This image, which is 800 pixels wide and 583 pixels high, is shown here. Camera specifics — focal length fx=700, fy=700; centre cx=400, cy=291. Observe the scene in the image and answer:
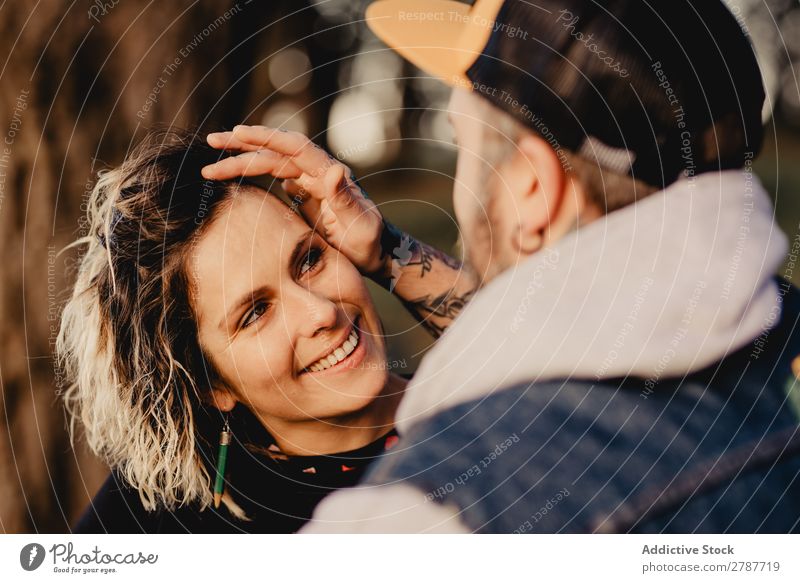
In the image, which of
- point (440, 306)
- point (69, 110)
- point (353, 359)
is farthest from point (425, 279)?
point (69, 110)

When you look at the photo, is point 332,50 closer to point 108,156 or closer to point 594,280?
point 108,156

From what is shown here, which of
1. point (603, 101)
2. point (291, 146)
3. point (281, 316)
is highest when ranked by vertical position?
point (291, 146)

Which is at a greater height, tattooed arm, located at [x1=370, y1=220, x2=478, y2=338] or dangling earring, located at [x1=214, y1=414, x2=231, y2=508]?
tattooed arm, located at [x1=370, y1=220, x2=478, y2=338]

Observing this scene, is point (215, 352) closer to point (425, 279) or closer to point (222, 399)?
point (222, 399)

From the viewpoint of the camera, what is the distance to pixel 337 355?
1084 millimetres

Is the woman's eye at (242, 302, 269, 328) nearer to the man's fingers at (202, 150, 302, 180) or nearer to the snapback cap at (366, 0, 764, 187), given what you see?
the man's fingers at (202, 150, 302, 180)

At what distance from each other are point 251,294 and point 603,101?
1.81 feet

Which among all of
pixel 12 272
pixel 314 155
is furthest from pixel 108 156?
pixel 314 155

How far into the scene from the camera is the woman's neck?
3.67ft

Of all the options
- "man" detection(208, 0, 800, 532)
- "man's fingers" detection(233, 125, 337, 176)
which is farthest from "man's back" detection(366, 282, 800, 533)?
"man's fingers" detection(233, 125, 337, 176)

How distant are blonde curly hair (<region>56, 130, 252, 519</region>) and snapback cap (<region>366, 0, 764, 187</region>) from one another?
1.52ft

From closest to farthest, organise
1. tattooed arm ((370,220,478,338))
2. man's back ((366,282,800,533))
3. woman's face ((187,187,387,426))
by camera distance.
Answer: man's back ((366,282,800,533))
woman's face ((187,187,387,426))
tattooed arm ((370,220,478,338))

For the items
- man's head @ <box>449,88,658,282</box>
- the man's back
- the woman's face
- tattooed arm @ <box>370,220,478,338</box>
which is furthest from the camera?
tattooed arm @ <box>370,220,478,338</box>

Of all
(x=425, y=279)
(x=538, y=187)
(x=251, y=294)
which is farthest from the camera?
(x=425, y=279)
